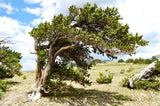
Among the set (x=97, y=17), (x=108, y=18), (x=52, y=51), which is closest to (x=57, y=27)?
(x=52, y=51)

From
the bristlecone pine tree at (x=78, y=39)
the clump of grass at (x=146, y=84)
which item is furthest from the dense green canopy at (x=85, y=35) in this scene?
the clump of grass at (x=146, y=84)

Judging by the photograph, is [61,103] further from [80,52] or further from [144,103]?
[144,103]

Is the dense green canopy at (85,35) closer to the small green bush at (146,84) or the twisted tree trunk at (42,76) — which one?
the twisted tree trunk at (42,76)

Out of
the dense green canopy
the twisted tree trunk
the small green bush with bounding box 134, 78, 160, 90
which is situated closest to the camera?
the dense green canopy

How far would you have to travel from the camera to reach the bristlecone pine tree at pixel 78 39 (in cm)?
1065

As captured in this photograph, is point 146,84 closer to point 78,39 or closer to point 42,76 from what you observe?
point 78,39

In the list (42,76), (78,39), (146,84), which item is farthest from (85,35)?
→ (146,84)

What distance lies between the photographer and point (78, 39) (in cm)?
1096

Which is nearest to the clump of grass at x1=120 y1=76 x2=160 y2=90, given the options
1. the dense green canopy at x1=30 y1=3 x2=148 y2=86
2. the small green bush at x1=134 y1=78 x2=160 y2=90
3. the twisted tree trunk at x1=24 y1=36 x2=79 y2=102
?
the small green bush at x1=134 y1=78 x2=160 y2=90

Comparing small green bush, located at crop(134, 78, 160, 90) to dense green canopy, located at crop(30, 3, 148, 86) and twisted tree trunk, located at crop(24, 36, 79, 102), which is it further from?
twisted tree trunk, located at crop(24, 36, 79, 102)

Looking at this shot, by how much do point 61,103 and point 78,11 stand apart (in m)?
8.68

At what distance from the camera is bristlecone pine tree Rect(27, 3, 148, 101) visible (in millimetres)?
10648

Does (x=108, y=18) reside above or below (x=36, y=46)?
above

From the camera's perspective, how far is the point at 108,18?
11891 millimetres
